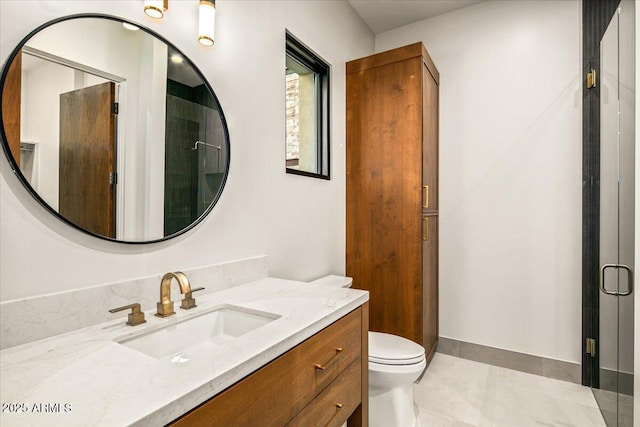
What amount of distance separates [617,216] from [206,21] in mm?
2127

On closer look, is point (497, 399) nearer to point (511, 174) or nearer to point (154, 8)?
point (511, 174)

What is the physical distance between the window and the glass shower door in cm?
163

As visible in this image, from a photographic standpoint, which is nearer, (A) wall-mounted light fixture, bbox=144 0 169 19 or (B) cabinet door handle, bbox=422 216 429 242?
(A) wall-mounted light fixture, bbox=144 0 169 19

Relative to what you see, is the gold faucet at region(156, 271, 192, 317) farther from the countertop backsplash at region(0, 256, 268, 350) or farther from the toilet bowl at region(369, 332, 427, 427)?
the toilet bowl at region(369, 332, 427, 427)

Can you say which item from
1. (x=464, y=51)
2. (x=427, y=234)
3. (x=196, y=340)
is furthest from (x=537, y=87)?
(x=196, y=340)

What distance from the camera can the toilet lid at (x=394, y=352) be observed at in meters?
1.74

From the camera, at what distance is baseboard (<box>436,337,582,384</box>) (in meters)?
2.34

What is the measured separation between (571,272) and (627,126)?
1.22 meters

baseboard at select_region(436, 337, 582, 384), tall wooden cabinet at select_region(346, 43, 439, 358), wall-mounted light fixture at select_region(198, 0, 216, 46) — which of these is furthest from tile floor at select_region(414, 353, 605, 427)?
wall-mounted light fixture at select_region(198, 0, 216, 46)

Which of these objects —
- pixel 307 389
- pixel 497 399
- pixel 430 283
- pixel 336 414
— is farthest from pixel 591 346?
pixel 307 389

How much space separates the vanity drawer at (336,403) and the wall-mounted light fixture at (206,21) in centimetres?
140

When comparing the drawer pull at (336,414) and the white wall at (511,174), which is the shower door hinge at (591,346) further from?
the drawer pull at (336,414)

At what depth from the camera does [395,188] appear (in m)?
2.43

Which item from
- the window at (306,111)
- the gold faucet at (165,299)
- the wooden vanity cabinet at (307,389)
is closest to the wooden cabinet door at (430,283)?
the window at (306,111)
